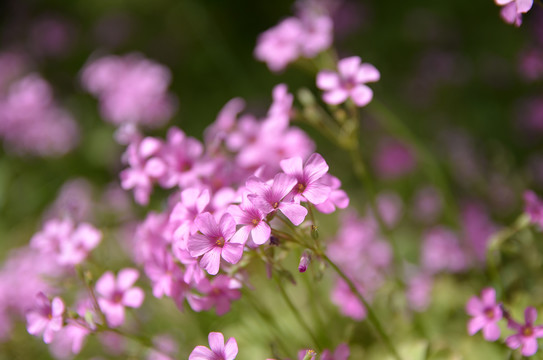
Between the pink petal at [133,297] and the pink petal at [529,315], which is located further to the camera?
the pink petal at [133,297]

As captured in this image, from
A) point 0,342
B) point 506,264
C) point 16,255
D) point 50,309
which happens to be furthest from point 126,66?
point 506,264

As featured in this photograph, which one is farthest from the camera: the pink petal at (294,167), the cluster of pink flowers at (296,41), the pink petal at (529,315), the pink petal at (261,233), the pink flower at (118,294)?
the cluster of pink flowers at (296,41)

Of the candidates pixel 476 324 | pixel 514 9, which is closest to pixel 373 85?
pixel 514 9

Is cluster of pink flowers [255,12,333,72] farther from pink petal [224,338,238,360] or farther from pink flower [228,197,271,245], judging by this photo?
pink petal [224,338,238,360]

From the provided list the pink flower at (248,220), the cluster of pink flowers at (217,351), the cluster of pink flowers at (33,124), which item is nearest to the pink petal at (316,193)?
the pink flower at (248,220)

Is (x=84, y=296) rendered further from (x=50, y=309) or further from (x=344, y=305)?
(x=344, y=305)

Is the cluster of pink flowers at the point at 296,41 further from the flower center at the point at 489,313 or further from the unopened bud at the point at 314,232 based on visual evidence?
the flower center at the point at 489,313

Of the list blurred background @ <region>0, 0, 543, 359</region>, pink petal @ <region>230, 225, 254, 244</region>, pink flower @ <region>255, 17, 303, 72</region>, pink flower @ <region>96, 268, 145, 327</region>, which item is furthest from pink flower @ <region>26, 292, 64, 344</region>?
pink flower @ <region>255, 17, 303, 72</region>
